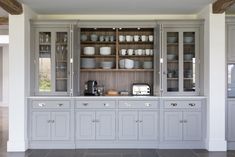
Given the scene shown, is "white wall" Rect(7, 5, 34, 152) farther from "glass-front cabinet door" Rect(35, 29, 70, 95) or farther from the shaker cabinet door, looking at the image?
the shaker cabinet door

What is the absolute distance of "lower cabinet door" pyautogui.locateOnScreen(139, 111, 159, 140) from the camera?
604 centimetres

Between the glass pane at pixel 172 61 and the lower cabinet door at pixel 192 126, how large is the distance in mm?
545

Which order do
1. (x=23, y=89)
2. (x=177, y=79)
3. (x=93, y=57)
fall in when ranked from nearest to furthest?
1. (x=23, y=89)
2. (x=177, y=79)
3. (x=93, y=57)

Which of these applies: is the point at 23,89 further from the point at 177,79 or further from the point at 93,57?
the point at 177,79

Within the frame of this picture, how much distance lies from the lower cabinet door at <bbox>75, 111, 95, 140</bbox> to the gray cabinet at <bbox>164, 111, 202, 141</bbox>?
1297 millimetres

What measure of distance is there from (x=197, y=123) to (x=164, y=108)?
0.64 meters

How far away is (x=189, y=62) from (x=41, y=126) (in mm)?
2914

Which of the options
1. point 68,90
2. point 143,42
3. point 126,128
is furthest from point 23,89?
point 143,42

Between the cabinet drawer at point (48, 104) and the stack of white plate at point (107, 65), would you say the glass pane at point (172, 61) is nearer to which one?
the stack of white plate at point (107, 65)

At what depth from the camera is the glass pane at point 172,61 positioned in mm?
6227

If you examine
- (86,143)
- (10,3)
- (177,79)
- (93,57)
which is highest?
(10,3)

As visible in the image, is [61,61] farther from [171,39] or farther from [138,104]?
[171,39]

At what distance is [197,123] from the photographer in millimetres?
6039

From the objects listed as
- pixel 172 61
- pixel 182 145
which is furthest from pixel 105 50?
pixel 182 145
